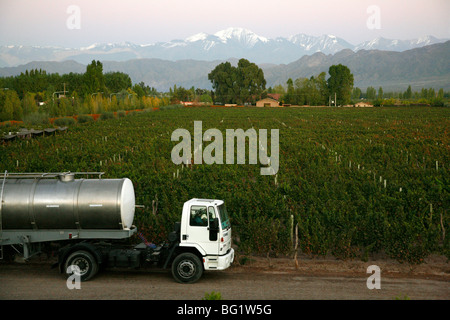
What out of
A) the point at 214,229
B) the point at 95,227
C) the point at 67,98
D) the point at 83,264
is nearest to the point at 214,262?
the point at 214,229

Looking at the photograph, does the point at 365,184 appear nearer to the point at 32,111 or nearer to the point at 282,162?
the point at 282,162

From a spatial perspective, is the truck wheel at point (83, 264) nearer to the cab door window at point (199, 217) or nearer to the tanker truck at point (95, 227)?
the tanker truck at point (95, 227)

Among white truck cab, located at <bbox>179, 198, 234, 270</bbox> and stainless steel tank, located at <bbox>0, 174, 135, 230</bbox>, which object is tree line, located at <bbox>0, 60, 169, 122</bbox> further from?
white truck cab, located at <bbox>179, 198, 234, 270</bbox>

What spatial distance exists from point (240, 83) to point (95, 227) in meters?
182

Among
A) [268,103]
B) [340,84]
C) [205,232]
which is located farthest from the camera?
[268,103]

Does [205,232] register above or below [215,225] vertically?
below

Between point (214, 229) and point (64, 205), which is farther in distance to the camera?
point (64, 205)

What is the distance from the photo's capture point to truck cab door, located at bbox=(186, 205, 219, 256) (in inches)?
435

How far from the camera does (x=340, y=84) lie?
575ft

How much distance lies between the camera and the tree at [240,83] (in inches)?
7372

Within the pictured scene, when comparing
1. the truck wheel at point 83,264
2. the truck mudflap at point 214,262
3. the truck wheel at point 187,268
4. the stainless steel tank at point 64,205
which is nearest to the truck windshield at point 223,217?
the truck mudflap at point 214,262

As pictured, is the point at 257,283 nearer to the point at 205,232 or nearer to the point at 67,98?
the point at 205,232
